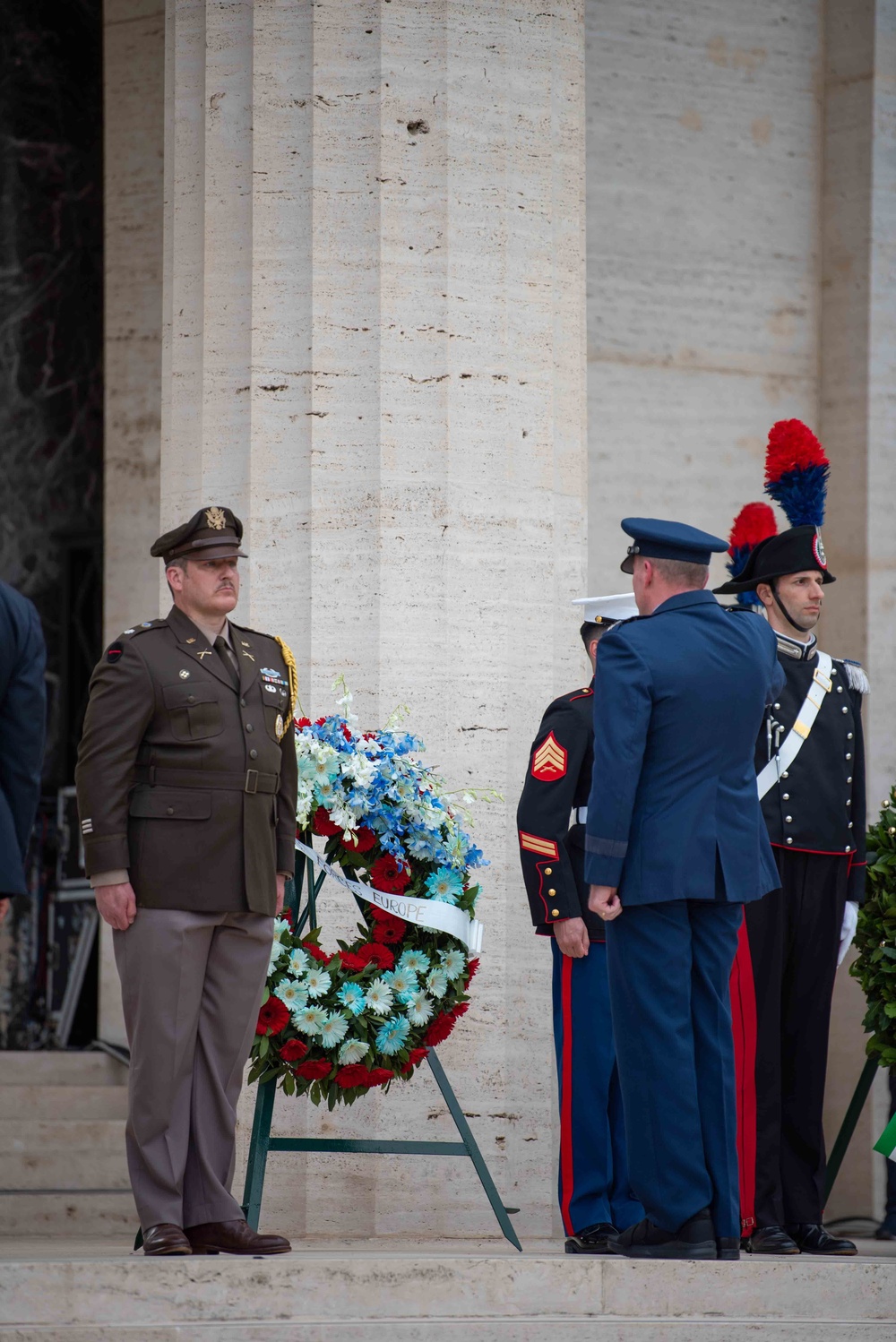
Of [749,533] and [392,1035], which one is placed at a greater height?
[749,533]

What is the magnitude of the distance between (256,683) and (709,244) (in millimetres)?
4496

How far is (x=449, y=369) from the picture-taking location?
22.7 feet

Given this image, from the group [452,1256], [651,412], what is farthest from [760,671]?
[651,412]

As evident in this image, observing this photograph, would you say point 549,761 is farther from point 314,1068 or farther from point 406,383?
point 406,383

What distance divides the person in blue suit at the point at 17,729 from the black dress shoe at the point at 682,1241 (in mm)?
1814

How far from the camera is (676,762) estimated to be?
506cm

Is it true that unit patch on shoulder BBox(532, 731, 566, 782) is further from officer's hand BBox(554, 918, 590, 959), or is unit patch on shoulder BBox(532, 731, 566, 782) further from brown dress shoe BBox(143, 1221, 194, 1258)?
brown dress shoe BBox(143, 1221, 194, 1258)

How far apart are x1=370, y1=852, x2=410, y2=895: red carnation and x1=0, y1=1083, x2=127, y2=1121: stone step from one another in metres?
2.66

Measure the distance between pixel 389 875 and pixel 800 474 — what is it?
202 centimetres

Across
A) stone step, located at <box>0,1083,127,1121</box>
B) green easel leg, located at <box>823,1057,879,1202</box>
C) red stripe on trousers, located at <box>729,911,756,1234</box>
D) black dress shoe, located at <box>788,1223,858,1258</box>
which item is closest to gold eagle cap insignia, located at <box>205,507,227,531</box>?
red stripe on trousers, located at <box>729,911,756,1234</box>

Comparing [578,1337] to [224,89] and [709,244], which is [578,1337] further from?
[709,244]

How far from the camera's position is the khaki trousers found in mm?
5016

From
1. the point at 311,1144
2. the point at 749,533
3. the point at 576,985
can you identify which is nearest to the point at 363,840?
the point at 576,985

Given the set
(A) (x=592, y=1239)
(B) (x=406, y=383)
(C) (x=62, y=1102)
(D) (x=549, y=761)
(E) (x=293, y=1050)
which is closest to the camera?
(E) (x=293, y=1050)
